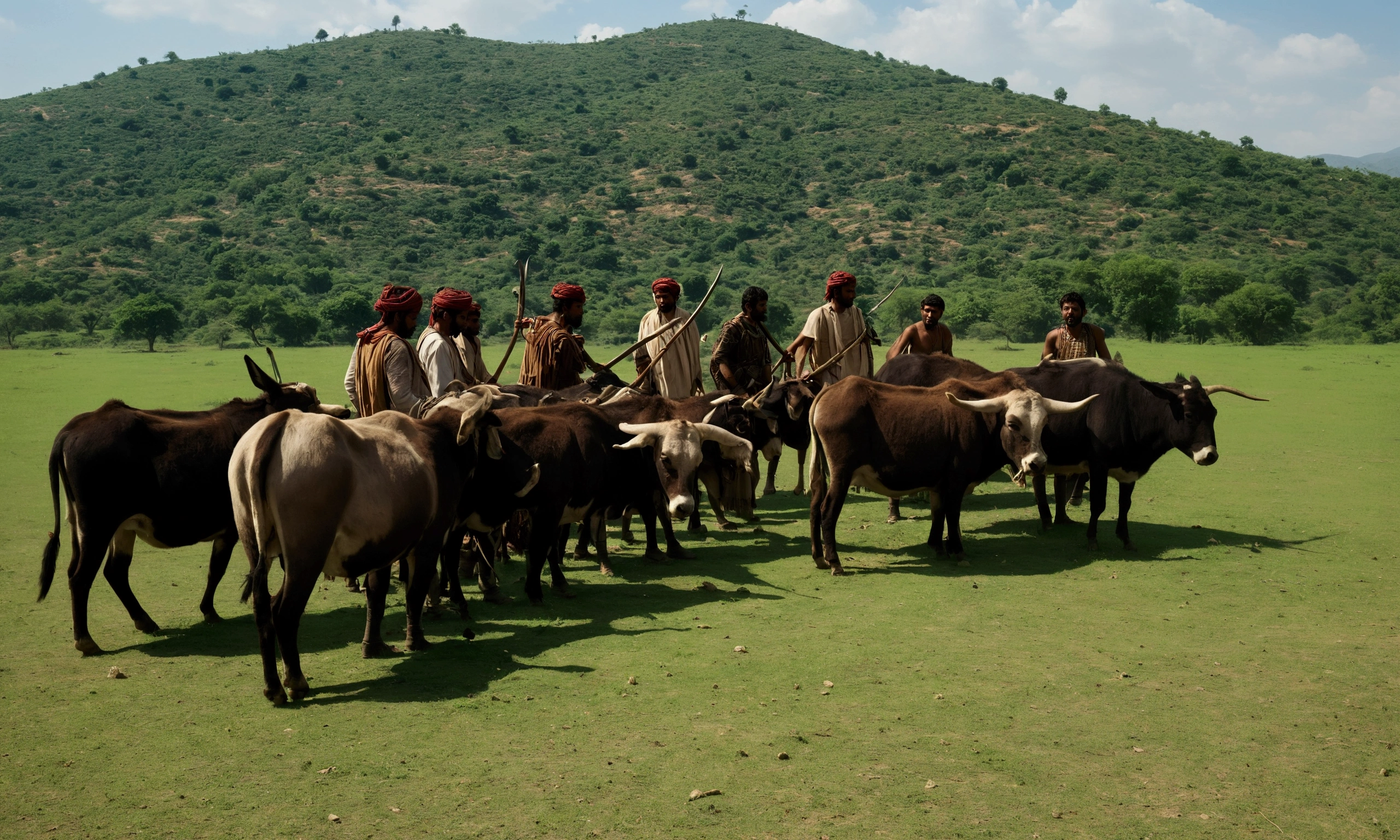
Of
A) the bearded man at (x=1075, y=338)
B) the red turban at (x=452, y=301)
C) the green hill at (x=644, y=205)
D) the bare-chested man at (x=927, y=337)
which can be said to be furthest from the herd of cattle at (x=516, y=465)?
the green hill at (x=644, y=205)

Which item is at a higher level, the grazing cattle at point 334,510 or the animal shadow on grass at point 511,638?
the grazing cattle at point 334,510

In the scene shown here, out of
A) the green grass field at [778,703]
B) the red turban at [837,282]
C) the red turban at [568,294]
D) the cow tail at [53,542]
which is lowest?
the green grass field at [778,703]

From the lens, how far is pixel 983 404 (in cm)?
867

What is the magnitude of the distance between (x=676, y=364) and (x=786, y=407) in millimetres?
1679

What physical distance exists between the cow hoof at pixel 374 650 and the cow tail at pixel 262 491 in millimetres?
982

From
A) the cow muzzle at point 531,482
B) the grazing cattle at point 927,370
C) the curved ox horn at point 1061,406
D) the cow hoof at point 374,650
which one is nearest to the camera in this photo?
the cow hoof at point 374,650

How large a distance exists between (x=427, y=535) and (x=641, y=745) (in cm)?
202

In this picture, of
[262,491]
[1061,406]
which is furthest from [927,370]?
[262,491]

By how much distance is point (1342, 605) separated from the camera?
24.2ft

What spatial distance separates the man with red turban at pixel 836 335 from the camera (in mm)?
11062

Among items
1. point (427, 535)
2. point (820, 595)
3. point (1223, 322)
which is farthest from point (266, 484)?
point (1223, 322)

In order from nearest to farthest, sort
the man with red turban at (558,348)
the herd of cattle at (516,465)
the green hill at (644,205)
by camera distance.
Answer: the herd of cattle at (516,465) → the man with red turban at (558,348) → the green hill at (644,205)

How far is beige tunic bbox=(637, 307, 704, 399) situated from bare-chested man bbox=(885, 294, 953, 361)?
207 centimetres

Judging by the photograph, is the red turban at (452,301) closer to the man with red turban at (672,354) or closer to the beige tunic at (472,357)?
the beige tunic at (472,357)
